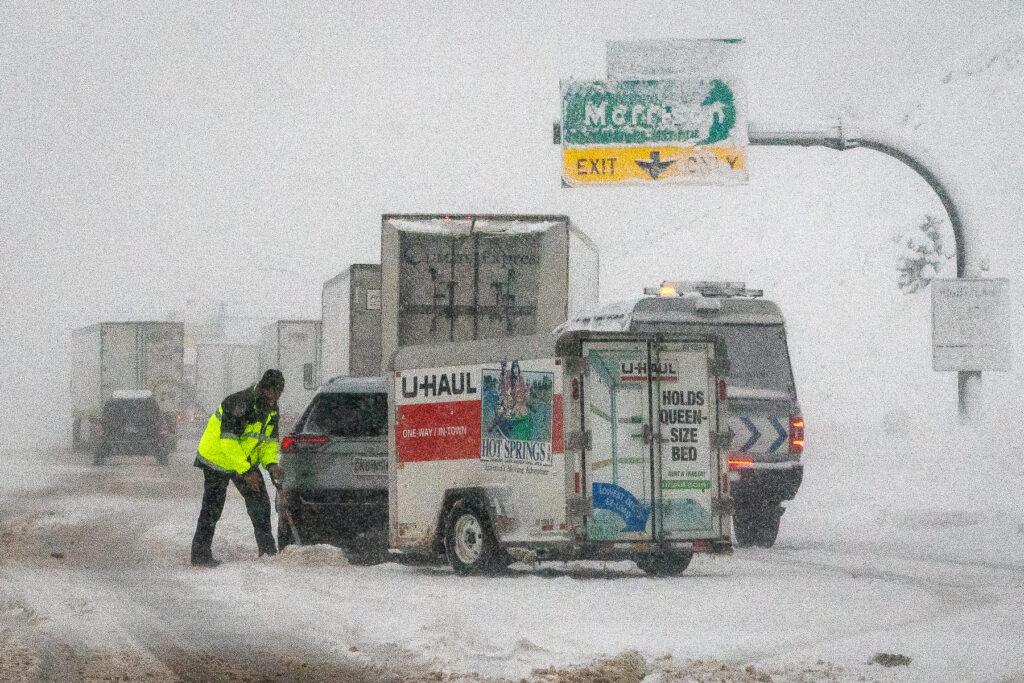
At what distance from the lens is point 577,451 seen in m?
13.5

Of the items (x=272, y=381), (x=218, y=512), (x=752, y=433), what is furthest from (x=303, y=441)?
(x=752, y=433)

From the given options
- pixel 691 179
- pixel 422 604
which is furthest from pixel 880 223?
pixel 422 604

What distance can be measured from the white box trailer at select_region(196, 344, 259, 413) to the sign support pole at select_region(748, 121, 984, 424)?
33.4 meters

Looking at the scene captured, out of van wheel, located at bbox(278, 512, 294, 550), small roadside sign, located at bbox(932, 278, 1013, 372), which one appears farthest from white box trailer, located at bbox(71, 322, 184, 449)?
van wheel, located at bbox(278, 512, 294, 550)

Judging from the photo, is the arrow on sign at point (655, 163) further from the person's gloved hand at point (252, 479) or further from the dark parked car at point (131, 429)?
the dark parked car at point (131, 429)

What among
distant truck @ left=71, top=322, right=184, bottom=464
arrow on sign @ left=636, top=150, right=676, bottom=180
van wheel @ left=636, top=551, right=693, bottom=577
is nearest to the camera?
van wheel @ left=636, top=551, right=693, bottom=577

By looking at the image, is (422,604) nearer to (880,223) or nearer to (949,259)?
(949,259)

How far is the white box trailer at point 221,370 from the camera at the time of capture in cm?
5712

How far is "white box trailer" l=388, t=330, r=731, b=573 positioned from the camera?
13.6 m

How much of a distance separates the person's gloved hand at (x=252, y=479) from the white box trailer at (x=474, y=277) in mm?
3872

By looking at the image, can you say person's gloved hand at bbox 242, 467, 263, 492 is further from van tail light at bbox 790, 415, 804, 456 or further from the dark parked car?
the dark parked car

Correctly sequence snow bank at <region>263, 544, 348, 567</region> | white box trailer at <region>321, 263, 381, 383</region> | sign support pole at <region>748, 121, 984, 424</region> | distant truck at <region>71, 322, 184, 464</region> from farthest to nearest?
distant truck at <region>71, 322, 184, 464</region> → sign support pole at <region>748, 121, 984, 424</region> → white box trailer at <region>321, 263, 381, 383</region> → snow bank at <region>263, 544, 348, 567</region>

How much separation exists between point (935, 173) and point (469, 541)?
40.2 ft

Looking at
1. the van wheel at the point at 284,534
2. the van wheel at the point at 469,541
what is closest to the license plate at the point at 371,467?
the van wheel at the point at 284,534
